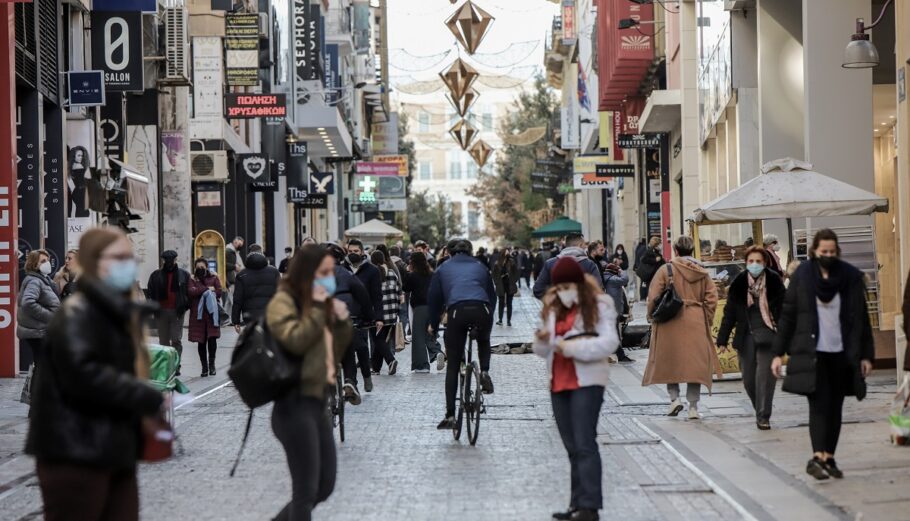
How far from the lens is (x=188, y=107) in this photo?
124ft

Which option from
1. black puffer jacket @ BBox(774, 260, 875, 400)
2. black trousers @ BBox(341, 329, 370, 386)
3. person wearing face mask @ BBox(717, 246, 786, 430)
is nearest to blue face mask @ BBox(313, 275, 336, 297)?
black puffer jacket @ BBox(774, 260, 875, 400)

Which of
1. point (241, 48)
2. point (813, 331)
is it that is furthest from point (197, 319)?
point (241, 48)

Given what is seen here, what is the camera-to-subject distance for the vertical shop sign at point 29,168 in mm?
22609

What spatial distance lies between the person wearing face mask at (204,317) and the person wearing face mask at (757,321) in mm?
8656

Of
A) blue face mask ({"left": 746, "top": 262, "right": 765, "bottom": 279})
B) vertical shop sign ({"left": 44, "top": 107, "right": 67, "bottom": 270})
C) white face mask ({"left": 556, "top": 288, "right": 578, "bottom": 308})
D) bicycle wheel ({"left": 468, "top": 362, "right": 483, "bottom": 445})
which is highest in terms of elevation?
vertical shop sign ({"left": 44, "top": 107, "right": 67, "bottom": 270})

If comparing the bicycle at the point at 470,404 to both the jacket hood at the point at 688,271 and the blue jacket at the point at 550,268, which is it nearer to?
the jacket hood at the point at 688,271

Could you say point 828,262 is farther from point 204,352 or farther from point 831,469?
point 204,352

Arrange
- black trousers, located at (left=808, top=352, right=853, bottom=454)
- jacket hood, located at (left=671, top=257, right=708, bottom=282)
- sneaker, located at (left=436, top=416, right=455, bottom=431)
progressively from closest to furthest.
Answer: black trousers, located at (left=808, top=352, right=853, bottom=454), sneaker, located at (left=436, top=416, right=455, bottom=431), jacket hood, located at (left=671, top=257, right=708, bottom=282)

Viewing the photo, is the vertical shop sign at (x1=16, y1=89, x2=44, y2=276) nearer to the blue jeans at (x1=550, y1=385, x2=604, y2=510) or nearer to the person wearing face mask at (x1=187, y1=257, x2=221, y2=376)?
the person wearing face mask at (x1=187, y1=257, x2=221, y2=376)

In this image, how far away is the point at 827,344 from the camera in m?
10.5

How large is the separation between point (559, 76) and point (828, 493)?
287ft

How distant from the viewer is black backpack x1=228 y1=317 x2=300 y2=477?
24.0 ft

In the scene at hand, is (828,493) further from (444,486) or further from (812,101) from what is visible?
(812,101)

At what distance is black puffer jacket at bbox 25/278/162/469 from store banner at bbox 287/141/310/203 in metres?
50.3
